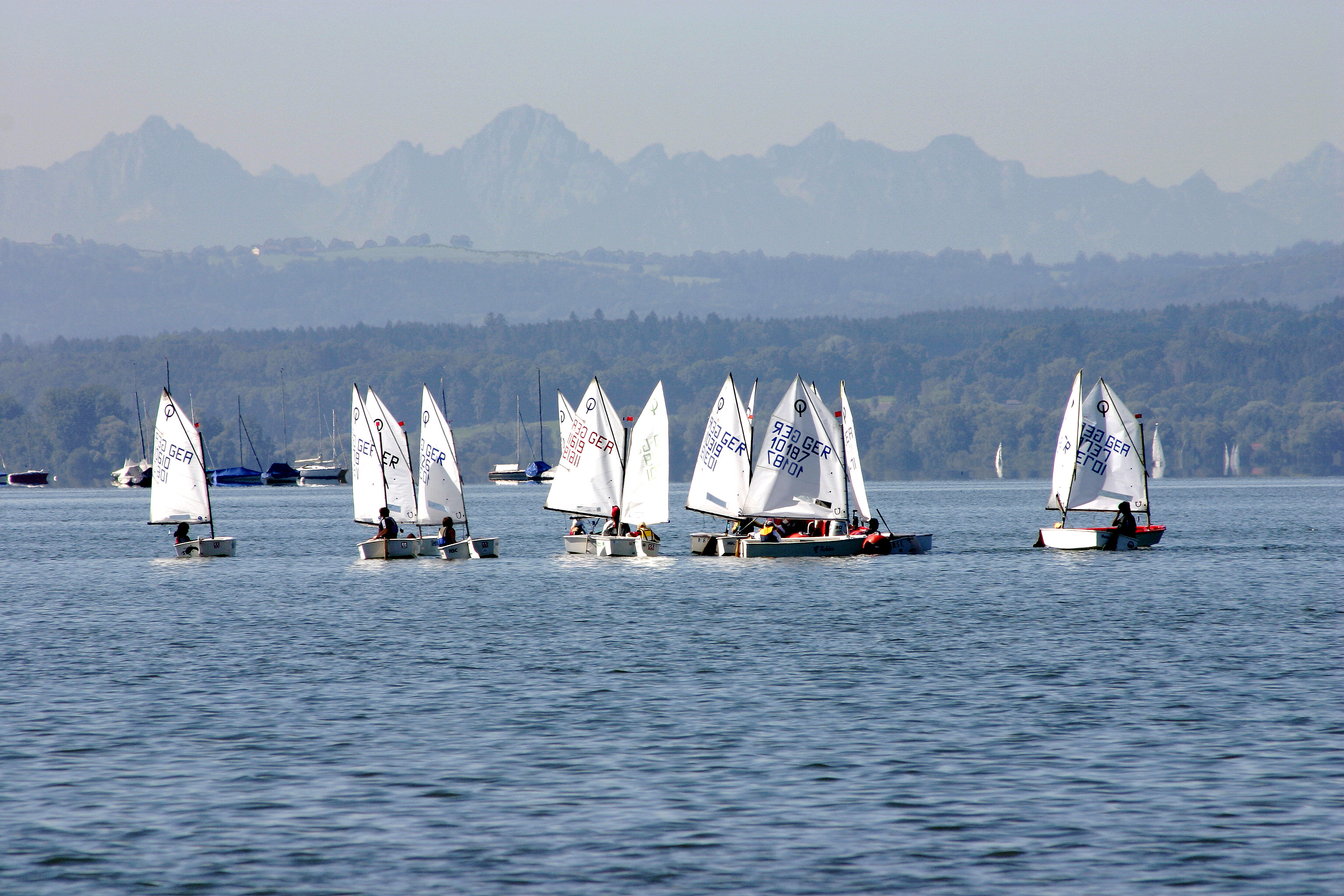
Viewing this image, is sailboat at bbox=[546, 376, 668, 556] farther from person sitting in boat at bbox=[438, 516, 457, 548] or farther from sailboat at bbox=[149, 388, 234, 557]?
sailboat at bbox=[149, 388, 234, 557]

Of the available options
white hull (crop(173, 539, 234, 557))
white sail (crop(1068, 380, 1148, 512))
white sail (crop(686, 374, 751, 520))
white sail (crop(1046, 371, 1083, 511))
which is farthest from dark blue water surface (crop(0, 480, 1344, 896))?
white hull (crop(173, 539, 234, 557))

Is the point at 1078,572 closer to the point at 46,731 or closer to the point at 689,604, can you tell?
the point at 689,604

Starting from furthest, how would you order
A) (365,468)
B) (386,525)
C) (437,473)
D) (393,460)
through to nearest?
(386,525)
(365,468)
(437,473)
(393,460)

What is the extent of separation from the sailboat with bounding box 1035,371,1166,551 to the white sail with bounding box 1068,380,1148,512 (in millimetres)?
22

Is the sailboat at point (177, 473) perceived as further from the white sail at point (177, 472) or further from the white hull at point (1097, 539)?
the white hull at point (1097, 539)

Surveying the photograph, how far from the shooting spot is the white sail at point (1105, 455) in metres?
80.2

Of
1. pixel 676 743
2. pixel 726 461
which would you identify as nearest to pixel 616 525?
pixel 726 461

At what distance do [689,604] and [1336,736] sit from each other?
32007 millimetres

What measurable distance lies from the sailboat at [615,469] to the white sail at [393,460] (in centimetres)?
691

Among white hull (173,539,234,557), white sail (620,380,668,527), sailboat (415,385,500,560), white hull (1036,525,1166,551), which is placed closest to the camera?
white sail (620,380,668,527)

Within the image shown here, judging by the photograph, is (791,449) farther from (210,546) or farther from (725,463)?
(210,546)

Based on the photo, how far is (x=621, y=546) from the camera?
77625mm

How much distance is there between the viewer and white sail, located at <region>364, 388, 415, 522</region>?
74.5m

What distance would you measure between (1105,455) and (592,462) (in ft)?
85.0
